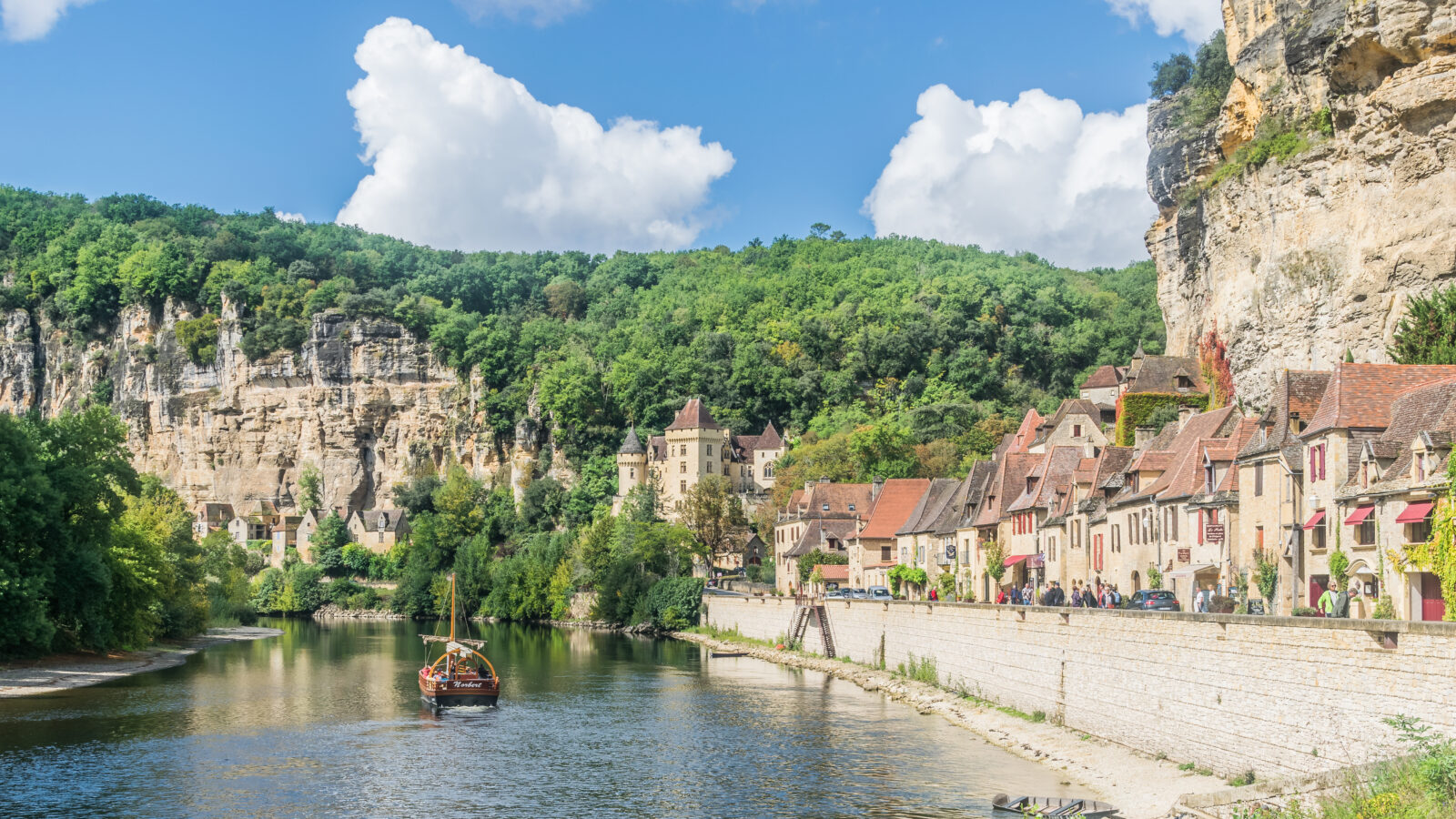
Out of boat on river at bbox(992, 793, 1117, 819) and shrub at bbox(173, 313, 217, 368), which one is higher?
shrub at bbox(173, 313, 217, 368)

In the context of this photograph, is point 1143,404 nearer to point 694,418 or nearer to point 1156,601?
point 1156,601

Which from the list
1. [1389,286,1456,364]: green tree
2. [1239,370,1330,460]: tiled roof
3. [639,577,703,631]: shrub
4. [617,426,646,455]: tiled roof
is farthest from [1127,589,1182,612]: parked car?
[617,426,646,455]: tiled roof

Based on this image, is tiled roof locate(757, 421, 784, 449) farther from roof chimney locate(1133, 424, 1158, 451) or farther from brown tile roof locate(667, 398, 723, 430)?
roof chimney locate(1133, 424, 1158, 451)

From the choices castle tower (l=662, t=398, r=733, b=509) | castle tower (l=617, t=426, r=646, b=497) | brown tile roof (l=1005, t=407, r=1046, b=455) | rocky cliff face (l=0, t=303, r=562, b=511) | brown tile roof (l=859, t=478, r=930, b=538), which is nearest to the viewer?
brown tile roof (l=1005, t=407, r=1046, b=455)

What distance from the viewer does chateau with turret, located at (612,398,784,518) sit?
112 metres

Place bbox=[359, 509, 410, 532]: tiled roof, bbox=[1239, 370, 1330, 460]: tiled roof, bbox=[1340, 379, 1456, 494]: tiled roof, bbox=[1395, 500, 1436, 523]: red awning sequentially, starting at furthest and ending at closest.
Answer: bbox=[359, 509, 410, 532]: tiled roof → bbox=[1239, 370, 1330, 460]: tiled roof → bbox=[1340, 379, 1456, 494]: tiled roof → bbox=[1395, 500, 1436, 523]: red awning

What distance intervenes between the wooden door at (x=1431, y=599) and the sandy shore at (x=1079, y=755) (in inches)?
271

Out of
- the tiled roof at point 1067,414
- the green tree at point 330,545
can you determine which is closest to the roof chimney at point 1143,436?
the tiled roof at point 1067,414

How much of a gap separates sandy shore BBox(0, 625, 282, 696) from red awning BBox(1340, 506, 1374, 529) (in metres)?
39.9

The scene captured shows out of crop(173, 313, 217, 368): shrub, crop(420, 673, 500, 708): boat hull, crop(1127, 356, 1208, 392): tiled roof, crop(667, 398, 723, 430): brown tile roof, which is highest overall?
crop(173, 313, 217, 368): shrub

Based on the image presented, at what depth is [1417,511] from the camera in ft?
90.9

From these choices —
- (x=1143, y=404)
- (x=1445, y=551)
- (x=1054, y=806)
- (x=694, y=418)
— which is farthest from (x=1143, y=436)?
(x=694, y=418)

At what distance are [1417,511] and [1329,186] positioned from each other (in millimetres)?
21839

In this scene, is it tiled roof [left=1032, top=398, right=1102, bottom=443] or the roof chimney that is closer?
the roof chimney
